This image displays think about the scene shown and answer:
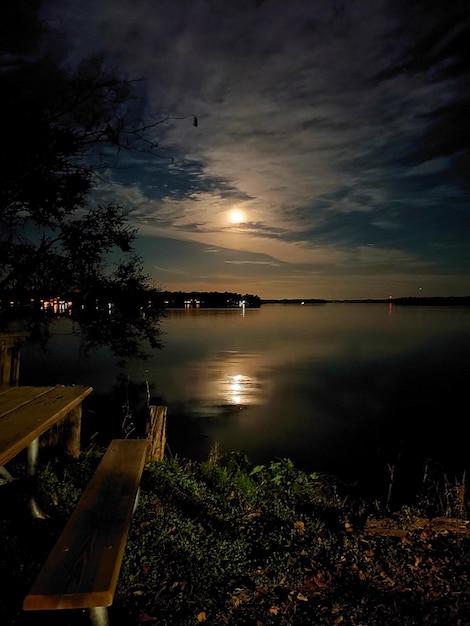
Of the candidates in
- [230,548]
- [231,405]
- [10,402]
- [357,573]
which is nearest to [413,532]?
[357,573]

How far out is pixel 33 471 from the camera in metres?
4.12

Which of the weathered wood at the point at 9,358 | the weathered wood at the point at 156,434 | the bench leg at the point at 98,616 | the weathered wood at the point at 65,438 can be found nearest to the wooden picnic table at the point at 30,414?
the bench leg at the point at 98,616

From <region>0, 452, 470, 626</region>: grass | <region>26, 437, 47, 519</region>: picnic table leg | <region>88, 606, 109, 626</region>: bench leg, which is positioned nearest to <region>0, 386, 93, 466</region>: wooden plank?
<region>26, 437, 47, 519</region>: picnic table leg

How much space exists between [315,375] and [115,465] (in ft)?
86.6

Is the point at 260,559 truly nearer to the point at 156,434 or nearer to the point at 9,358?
the point at 156,434

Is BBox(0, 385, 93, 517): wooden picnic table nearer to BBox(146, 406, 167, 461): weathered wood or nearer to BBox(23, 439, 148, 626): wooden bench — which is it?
BBox(23, 439, 148, 626): wooden bench

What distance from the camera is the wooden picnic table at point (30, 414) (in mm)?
2668

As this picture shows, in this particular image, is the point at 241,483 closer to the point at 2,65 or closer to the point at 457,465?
the point at 2,65

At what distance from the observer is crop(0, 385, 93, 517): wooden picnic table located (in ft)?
8.75

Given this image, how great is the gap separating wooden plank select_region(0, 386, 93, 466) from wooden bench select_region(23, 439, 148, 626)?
0.59 m

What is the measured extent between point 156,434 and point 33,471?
2.69 m

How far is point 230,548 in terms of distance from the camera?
4129 millimetres

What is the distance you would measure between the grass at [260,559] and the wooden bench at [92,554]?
0.83 meters

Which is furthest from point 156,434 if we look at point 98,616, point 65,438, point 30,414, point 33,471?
point 98,616
